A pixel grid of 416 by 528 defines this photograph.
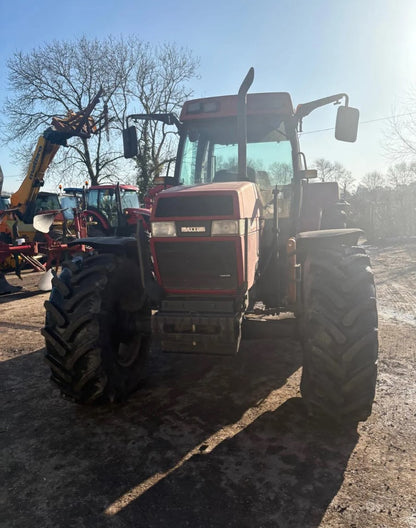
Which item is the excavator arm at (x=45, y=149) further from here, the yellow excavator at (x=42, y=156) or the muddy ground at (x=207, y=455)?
the muddy ground at (x=207, y=455)

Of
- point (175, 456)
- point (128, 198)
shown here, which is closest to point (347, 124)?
point (175, 456)

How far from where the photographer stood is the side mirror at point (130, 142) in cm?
417

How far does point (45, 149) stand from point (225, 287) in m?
9.75

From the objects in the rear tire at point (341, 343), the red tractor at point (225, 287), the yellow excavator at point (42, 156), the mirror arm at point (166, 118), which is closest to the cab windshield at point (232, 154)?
the red tractor at point (225, 287)

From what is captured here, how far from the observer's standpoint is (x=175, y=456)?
276 cm

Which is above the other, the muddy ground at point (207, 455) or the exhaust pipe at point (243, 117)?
the exhaust pipe at point (243, 117)

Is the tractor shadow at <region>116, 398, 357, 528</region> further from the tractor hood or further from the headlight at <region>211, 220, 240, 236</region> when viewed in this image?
the tractor hood

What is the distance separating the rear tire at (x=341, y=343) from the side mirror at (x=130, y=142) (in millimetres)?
2397

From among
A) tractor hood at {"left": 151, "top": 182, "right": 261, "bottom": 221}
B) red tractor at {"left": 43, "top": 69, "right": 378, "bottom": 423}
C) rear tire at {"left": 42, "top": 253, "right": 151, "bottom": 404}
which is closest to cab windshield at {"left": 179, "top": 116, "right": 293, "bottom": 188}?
red tractor at {"left": 43, "top": 69, "right": 378, "bottom": 423}

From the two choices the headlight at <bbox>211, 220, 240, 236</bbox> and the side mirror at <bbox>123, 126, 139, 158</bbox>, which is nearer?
the headlight at <bbox>211, 220, 240, 236</bbox>

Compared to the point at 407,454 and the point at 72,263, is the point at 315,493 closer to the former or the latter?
the point at 407,454

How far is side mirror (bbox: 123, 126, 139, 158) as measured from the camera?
4.17m

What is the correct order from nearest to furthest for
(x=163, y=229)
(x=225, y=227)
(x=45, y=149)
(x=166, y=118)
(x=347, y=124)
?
(x=225, y=227) < (x=163, y=229) < (x=347, y=124) < (x=166, y=118) < (x=45, y=149)

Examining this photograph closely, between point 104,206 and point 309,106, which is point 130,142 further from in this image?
point 104,206
